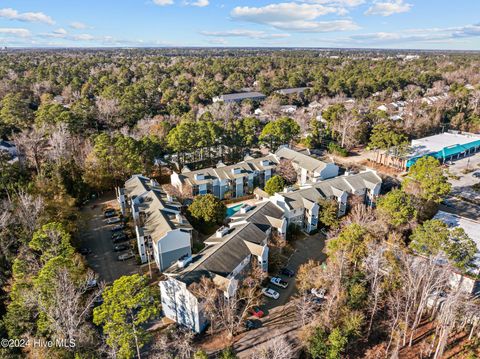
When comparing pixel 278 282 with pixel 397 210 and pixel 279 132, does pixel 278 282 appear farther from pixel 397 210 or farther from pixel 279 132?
pixel 279 132

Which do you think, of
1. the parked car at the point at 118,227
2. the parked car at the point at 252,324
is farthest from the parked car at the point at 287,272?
the parked car at the point at 118,227

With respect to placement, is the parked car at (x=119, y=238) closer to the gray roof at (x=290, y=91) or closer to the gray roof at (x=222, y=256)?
the gray roof at (x=222, y=256)

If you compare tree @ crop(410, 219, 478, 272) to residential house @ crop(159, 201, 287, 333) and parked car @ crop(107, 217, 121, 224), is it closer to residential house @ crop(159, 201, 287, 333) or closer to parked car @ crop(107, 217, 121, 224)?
residential house @ crop(159, 201, 287, 333)

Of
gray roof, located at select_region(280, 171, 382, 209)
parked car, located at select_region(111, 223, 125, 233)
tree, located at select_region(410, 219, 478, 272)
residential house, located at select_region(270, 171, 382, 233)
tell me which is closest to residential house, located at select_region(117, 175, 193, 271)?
parked car, located at select_region(111, 223, 125, 233)

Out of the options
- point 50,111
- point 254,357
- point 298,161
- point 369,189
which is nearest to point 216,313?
point 254,357

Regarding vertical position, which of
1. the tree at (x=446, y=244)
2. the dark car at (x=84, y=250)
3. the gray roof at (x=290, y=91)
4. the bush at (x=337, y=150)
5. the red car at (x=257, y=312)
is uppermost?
the gray roof at (x=290, y=91)
